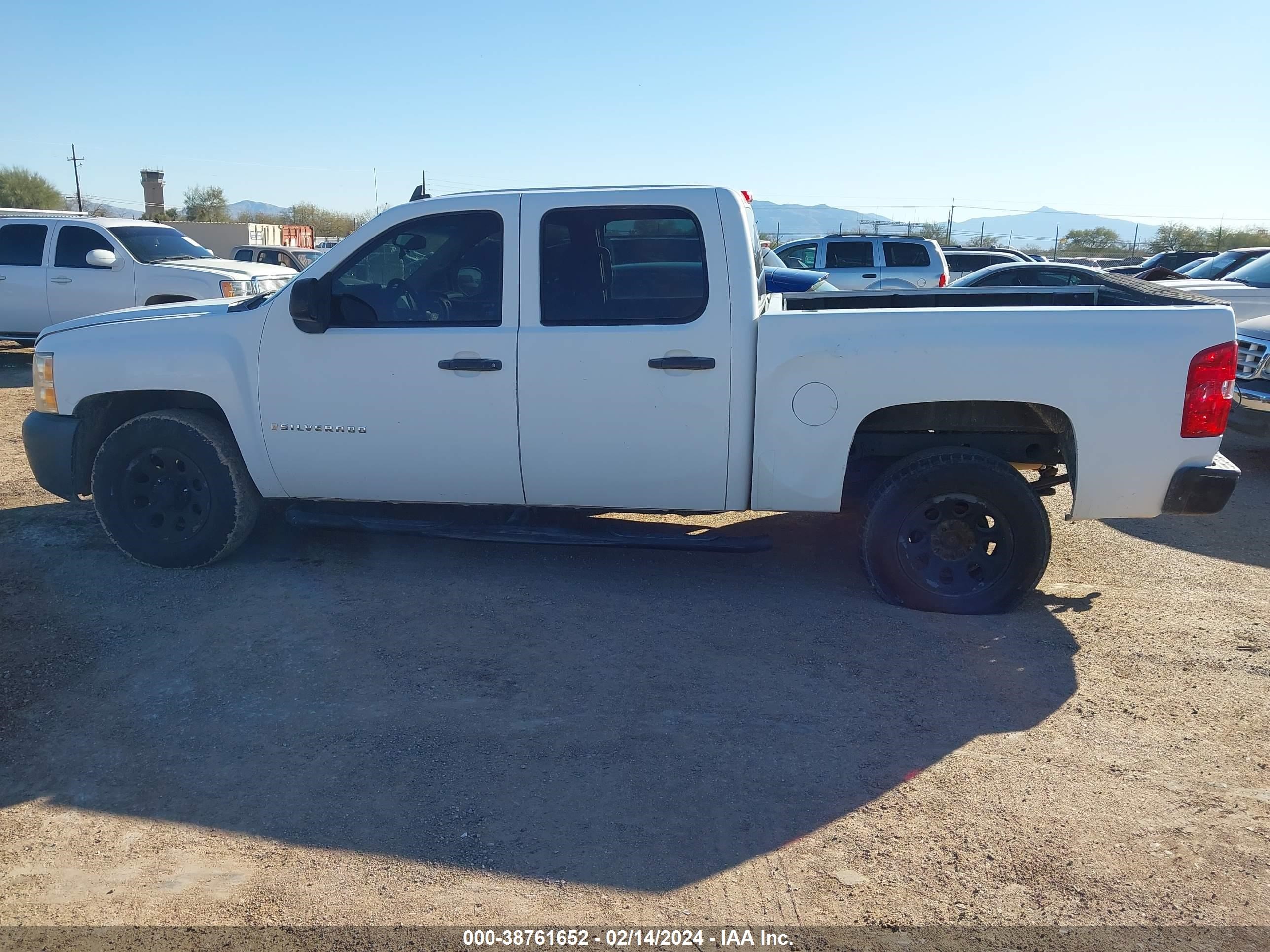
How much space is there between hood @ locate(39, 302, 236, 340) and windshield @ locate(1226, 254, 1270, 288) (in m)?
11.3

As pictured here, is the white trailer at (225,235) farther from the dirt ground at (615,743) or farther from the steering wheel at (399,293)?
the dirt ground at (615,743)

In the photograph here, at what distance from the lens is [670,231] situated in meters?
4.94

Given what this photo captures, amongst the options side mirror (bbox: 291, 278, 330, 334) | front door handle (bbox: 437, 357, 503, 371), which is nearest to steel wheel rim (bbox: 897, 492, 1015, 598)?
front door handle (bbox: 437, 357, 503, 371)

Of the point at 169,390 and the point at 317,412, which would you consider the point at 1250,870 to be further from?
the point at 169,390

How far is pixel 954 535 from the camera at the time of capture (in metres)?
4.91

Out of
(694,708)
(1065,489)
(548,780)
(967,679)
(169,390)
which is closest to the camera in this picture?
(548,780)

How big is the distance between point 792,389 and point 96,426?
12.9 feet

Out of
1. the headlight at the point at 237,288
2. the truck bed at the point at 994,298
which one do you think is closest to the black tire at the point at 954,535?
the truck bed at the point at 994,298

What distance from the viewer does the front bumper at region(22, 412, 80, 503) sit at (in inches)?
217

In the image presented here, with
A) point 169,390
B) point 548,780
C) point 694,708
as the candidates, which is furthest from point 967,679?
point 169,390

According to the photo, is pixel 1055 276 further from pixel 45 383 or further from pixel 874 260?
pixel 45 383

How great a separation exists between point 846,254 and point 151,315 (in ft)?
49.3

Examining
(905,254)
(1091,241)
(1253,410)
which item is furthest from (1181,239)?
(1253,410)

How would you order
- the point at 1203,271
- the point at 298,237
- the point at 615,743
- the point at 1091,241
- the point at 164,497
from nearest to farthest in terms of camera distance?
1. the point at 615,743
2. the point at 164,497
3. the point at 1203,271
4. the point at 298,237
5. the point at 1091,241
